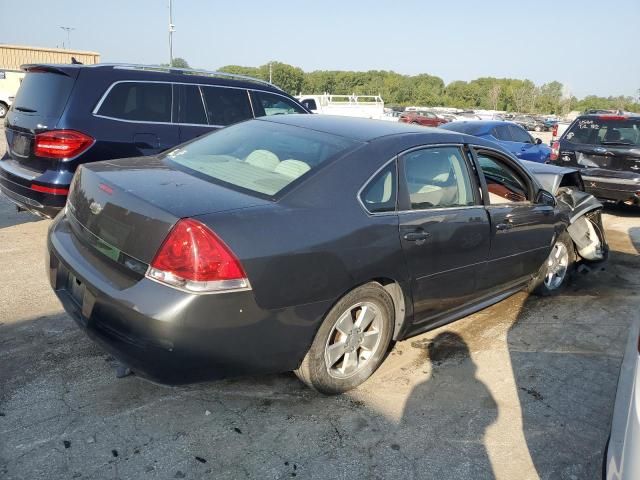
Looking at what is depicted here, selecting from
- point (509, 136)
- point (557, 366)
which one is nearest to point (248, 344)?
point (557, 366)

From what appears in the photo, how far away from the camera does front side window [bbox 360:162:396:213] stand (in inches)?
119

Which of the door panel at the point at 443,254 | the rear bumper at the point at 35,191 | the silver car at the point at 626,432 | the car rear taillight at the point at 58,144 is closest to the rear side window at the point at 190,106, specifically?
the car rear taillight at the point at 58,144

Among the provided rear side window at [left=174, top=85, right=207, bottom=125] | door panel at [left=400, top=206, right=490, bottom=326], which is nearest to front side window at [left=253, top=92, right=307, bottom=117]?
rear side window at [left=174, top=85, right=207, bottom=125]

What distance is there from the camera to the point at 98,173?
2996mm

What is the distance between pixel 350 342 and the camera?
3064 millimetres

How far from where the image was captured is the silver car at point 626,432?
5.48ft

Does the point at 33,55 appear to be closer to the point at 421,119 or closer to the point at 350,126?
the point at 421,119

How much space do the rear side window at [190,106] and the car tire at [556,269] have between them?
389 cm

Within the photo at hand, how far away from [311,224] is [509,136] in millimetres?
10335

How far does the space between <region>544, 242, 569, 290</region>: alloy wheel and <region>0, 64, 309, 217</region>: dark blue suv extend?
3868mm

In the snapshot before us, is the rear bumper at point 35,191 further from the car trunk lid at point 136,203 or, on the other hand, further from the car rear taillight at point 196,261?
the car rear taillight at point 196,261

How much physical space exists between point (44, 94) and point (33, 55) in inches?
1546

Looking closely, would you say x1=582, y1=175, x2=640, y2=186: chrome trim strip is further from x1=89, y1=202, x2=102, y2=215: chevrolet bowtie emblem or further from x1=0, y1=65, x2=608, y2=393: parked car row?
x1=89, y1=202, x2=102, y2=215: chevrolet bowtie emblem

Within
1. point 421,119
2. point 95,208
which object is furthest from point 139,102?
point 421,119
